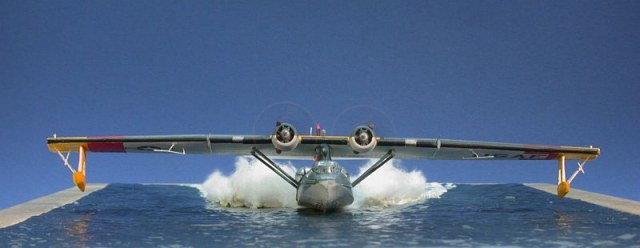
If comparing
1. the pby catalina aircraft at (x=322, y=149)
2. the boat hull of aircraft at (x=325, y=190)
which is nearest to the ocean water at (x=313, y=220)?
the boat hull of aircraft at (x=325, y=190)

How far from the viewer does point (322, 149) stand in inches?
964

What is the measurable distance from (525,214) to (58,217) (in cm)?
1408

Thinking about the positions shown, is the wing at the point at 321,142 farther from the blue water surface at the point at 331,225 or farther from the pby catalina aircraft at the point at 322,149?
the blue water surface at the point at 331,225

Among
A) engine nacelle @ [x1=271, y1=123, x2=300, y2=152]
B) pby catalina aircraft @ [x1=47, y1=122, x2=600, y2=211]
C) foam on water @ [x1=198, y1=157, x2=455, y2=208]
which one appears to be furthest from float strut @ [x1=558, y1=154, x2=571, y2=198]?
engine nacelle @ [x1=271, y1=123, x2=300, y2=152]

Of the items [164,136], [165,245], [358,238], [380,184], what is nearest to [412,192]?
[380,184]

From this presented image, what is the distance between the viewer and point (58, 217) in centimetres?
2070

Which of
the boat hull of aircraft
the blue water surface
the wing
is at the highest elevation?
the wing

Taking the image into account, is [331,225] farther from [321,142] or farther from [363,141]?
[321,142]

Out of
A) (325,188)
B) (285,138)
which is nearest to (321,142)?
(325,188)

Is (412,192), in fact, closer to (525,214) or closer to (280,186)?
(280,186)

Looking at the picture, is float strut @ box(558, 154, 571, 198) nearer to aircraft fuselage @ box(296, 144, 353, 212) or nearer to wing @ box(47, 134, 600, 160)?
wing @ box(47, 134, 600, 160)

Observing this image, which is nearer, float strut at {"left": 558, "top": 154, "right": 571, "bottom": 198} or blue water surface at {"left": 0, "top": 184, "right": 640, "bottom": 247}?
blue water surface at {"left": 0, "top": 184, "right": 640, "bottom": 247}

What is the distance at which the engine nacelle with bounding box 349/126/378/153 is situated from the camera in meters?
21.6

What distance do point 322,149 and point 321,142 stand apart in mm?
417
